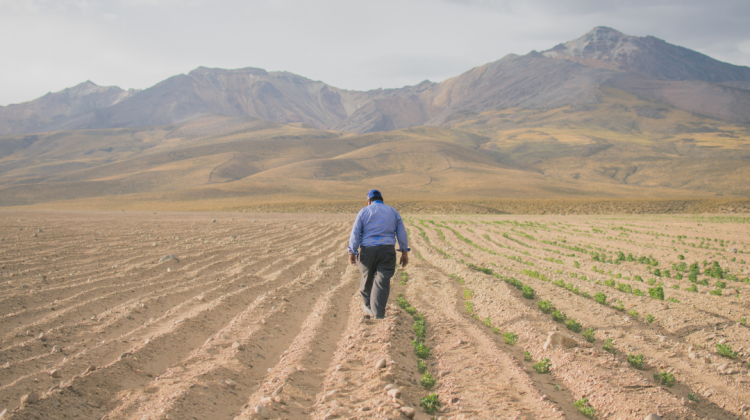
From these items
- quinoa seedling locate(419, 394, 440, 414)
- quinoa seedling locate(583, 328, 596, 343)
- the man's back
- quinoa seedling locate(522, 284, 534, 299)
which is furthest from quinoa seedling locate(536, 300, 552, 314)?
quinoa seedling locate(419, 394, 440, 414)

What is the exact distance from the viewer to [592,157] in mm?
135375

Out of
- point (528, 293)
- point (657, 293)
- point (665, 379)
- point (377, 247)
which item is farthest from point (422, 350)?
point (657, 293)

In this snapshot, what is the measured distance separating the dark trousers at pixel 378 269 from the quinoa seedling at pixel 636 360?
358 centimetres

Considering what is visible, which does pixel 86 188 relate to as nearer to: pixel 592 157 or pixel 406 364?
pixel 406 364

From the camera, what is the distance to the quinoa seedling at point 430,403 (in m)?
4.44

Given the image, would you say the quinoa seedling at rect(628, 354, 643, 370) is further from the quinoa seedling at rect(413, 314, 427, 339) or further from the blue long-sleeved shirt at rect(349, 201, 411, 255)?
the blue long-sleeved shirt at rect(349, 201, 411, 255)

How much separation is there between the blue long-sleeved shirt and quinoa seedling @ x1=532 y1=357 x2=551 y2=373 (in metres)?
2.73

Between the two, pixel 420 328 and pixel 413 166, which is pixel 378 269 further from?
pixel 413 166

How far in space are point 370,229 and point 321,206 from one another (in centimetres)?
5311

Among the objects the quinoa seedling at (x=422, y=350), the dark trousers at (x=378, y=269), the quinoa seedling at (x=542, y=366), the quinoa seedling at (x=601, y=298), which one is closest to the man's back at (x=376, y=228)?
the dark trousers at (x=378, y=269)

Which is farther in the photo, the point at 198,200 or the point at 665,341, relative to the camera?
the point at 198,200

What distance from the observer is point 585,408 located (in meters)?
4.44

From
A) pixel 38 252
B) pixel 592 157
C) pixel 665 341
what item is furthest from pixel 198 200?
pixel 592 157

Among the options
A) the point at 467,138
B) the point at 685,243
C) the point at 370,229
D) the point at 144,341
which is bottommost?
the point at 685,243
